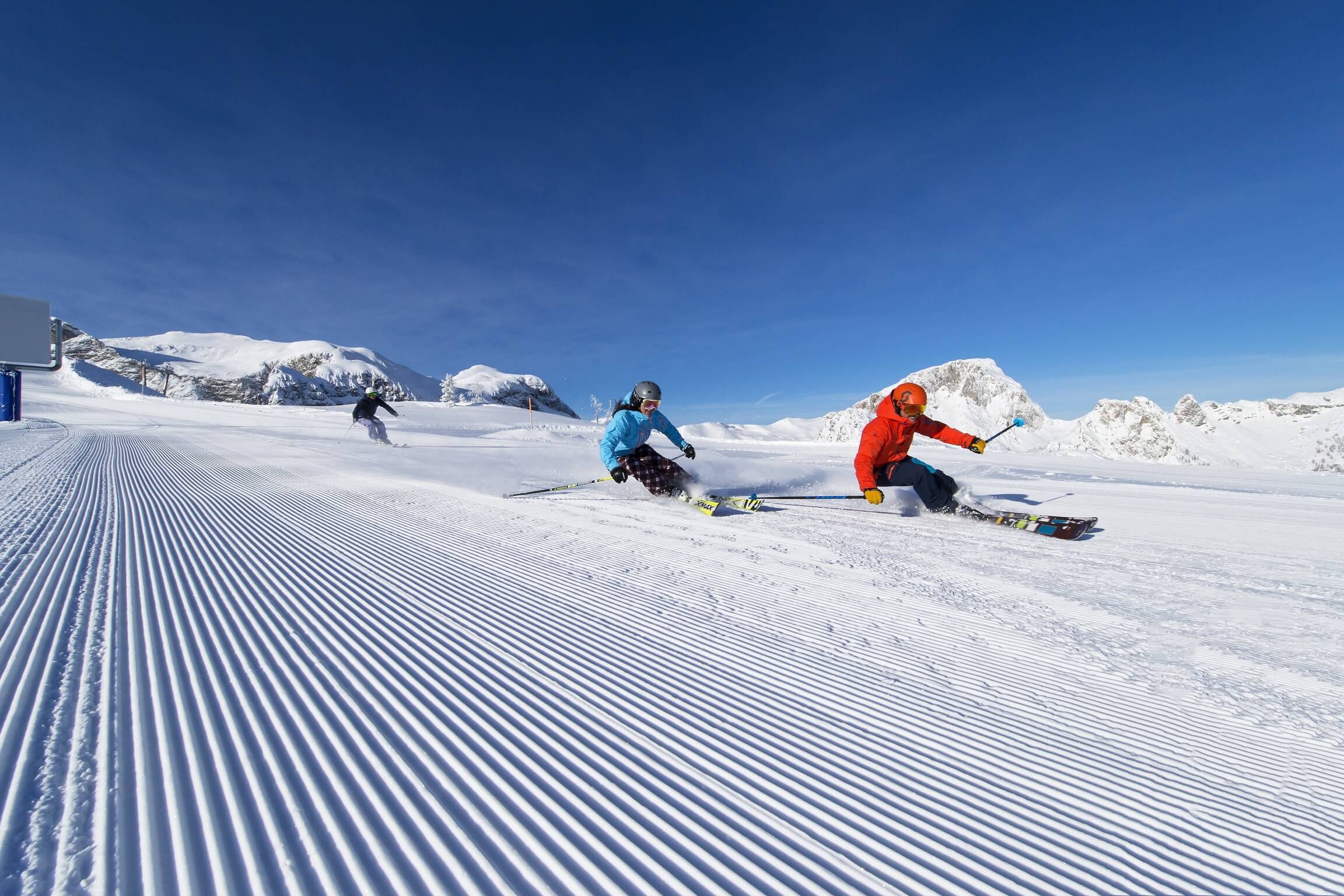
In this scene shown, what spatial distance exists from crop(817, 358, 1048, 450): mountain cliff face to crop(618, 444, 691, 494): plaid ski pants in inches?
1458

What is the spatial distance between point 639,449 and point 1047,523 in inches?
170

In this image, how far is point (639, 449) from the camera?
6.91 metres

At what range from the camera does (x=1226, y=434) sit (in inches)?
2274

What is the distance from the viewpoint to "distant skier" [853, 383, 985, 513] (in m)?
5.54

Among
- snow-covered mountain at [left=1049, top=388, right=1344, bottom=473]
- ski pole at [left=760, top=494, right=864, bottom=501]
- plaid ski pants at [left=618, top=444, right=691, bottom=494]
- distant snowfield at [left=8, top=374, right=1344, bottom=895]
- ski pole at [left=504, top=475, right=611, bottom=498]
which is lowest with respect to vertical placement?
distant snowfield at [left=8, top=374, right=1344, bottom=895]

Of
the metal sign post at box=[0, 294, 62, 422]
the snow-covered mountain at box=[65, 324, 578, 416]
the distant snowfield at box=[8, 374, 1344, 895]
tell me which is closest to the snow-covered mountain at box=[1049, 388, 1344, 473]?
the distant snowfield at box=[8, 374, 1344, 895]

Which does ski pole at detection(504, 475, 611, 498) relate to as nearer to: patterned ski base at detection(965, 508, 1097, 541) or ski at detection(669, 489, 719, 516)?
ski at detection(669, 489, 719, 516)

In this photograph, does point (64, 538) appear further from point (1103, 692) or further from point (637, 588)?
point (1103, 692)

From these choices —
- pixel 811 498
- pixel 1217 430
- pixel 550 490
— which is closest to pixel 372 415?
pixel 550 490

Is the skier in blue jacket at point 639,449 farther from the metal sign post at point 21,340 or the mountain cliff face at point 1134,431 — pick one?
the mountain cliff face at point 1134,431

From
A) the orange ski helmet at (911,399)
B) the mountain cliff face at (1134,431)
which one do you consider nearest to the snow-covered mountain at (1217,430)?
the mountain cliff face at (1134,431)

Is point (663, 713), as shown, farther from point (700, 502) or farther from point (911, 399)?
point (911, 399)

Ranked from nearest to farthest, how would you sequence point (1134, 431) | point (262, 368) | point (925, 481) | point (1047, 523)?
point (1047, 523) → point (925, 481) → point (1134, 431) → point (262, 368)

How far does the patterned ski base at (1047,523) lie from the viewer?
179 inches
